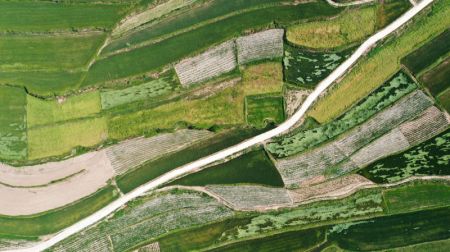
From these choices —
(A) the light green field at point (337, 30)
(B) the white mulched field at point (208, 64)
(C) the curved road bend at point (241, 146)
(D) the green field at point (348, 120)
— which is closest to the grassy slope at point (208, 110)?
(B) the white mulched field at point (208, 64)

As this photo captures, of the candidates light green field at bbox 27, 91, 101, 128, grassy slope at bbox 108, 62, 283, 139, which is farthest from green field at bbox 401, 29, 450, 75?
light green field at bbox 27, 91, 101, 128

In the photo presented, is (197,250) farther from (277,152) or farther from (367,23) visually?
(367,23)

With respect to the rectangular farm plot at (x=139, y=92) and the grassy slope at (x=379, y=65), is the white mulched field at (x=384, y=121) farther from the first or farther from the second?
the rectangular farm plot at (x=139, y=92)

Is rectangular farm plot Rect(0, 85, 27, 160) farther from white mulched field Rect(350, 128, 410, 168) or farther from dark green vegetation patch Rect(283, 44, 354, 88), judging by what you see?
white mulched field Rect(350, 128, 410, 168)

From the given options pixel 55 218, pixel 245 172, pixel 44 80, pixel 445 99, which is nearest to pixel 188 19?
pixel 44 80

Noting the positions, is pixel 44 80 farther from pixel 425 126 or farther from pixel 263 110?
pixel 425 126
